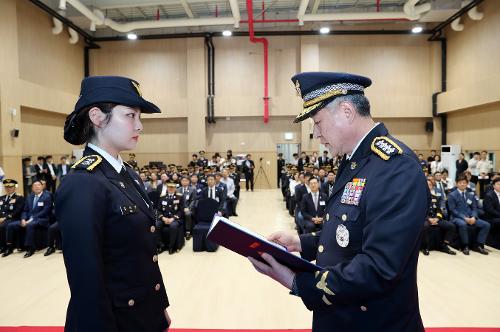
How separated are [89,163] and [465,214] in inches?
258

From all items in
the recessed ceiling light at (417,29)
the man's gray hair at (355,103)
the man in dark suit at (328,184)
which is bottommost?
the man in dark suit at (328,184)

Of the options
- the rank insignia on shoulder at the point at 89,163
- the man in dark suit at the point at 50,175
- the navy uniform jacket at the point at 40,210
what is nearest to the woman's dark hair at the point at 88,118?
the rank insignia on shoulder at the point at 89,163

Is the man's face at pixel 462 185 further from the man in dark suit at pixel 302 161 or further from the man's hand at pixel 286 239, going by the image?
the man in dark suit at pixel 302 161

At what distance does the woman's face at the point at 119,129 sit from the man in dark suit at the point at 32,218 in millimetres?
5523

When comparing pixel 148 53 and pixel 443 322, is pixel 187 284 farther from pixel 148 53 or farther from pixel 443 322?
pixel 148 53

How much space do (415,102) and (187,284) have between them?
14.8 m

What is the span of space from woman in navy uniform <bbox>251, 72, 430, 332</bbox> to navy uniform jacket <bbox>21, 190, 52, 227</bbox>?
20.4 ft

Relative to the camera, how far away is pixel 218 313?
3.62 meters

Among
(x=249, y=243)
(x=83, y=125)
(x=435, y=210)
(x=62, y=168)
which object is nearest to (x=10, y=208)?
(x=83, y=125)

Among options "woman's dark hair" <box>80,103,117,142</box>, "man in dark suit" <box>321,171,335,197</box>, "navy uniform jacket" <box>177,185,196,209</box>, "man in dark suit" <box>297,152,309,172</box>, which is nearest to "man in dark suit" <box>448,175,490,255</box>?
"man in dark suit" <box>321,171,335,197</box>

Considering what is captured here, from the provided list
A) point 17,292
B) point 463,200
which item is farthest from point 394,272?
point 463,200

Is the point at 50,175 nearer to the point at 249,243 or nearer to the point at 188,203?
the point at 188,203

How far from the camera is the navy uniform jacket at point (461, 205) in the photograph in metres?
6.15

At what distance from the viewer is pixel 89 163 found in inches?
54.4
